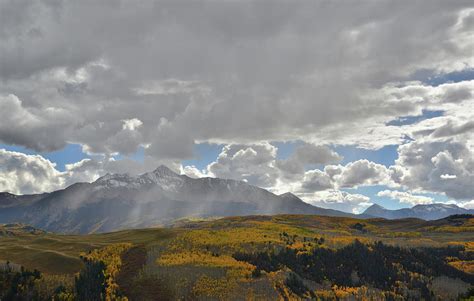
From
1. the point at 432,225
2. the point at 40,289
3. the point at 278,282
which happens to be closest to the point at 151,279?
the point at 40,289

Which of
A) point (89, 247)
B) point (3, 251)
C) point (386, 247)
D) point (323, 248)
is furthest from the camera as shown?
point (386, 247)

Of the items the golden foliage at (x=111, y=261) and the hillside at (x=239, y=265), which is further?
the hillside at (x=239, y=265)

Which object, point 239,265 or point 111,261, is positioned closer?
point 111,261

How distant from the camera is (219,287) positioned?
6047 centimetres

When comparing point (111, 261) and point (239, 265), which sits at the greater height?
point (111, 261)

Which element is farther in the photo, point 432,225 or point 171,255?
point 432,225

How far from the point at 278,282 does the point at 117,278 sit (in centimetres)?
2476

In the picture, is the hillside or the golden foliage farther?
the hillside

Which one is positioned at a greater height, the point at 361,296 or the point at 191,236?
the point at 191,236

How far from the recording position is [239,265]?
70.6 m

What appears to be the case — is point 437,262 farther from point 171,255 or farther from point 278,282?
point 171,255

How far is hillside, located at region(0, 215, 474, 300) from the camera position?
6084 centimetres

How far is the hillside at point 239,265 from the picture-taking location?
200ft

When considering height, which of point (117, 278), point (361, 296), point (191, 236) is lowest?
point (361, 296)
